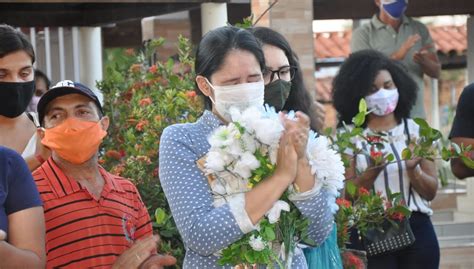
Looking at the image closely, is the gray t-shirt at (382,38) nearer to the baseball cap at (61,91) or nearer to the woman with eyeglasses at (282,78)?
the woman with eyeglasses at (282,78)

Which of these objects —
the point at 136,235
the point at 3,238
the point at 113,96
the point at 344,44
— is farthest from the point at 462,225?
the point at 344,44

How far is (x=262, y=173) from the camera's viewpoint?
13.9 ft

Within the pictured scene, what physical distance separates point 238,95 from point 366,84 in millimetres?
3304

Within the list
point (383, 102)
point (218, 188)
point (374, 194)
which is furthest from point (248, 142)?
point (383, 102)

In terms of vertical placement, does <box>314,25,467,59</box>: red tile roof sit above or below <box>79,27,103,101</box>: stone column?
below

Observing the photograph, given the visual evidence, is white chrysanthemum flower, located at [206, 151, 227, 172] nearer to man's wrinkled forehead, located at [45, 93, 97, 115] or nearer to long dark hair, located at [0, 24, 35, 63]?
man's wrinkled forehead, located at [45, 93, 97, 115]

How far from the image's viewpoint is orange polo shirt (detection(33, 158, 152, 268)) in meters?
4.73

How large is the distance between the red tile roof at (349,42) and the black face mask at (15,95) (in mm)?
13403

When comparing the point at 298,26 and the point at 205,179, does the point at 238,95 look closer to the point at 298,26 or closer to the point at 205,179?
the point at 205,179

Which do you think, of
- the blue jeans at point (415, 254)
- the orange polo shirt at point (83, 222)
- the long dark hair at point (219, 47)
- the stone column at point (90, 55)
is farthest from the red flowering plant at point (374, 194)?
the stone column at point (90, 55)

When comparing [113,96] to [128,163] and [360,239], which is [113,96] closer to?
[128,163]

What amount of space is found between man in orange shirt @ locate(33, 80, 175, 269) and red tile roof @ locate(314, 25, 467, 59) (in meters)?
13.9

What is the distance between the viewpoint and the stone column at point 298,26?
8875 millimetres

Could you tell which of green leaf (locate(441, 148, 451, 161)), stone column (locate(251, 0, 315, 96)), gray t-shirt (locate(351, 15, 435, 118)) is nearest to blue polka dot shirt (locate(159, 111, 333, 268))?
green leaf (locate(441, 148, 451, 161))
